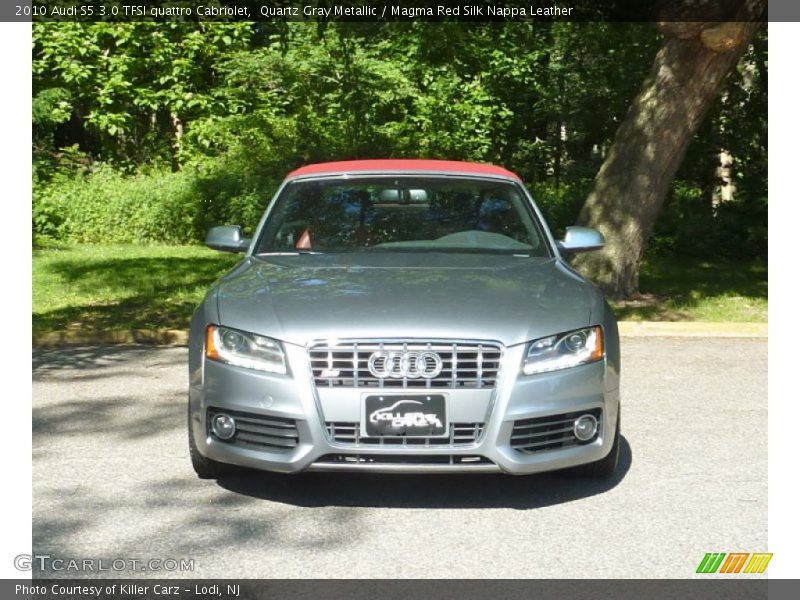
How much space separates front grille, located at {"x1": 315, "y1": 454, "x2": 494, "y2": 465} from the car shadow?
1.09ft

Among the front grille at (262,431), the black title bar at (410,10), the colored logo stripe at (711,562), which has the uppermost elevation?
the black title bar at (410,10)

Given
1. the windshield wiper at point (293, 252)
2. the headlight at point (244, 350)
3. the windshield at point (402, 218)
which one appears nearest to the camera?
the headlight at point (244, 350)

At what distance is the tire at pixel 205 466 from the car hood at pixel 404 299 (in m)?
0.71

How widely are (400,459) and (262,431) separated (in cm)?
64

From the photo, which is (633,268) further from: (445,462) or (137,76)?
(137,76)

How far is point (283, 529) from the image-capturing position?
5203 millimetres

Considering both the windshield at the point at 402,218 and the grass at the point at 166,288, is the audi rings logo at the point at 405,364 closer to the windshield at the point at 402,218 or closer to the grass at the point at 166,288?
the windshield at the point at 402,218

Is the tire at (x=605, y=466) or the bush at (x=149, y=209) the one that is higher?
the tire at (x=605, y=466)

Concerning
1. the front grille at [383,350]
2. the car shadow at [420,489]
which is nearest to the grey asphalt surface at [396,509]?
the car shadow at [420,489]

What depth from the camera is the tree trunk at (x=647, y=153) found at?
520 inches

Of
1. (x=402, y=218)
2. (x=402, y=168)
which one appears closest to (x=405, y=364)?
(x=402, y=218)

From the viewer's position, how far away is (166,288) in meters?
14.4

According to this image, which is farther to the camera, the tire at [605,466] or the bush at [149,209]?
the bush at [149,209]

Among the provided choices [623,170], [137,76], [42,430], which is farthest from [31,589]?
[137,76]
